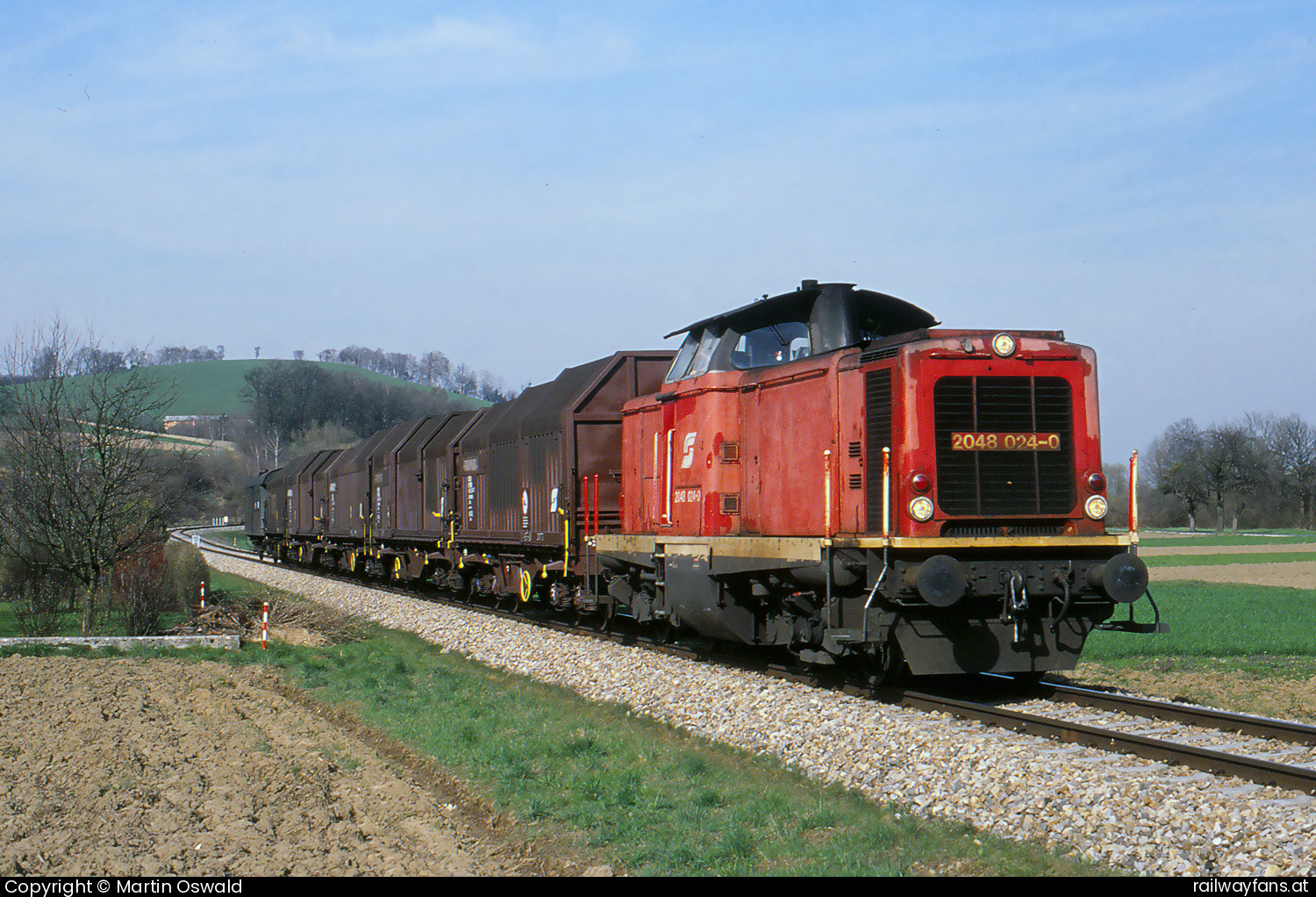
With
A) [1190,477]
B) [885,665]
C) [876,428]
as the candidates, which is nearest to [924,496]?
[876,428]

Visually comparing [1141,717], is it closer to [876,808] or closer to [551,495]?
[876,808]

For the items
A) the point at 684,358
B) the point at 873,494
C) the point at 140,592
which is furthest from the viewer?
the point at 140,592

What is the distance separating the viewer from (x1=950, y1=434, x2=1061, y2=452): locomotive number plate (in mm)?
9180

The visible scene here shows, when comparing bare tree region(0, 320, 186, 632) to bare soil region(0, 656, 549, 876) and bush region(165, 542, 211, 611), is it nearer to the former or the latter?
Answer: bush region(165, 542, 211, 611)

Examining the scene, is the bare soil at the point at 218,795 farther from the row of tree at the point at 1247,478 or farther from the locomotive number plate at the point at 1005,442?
the row of tree at the point at 1247,478

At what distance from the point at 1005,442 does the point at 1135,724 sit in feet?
8.54

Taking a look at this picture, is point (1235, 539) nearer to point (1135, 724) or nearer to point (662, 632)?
point (662, 632)

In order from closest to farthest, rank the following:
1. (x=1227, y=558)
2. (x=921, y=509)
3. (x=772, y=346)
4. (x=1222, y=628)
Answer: (x=921, y=509)
(x=772, y=346)
(x=1222, y=628)
(x=1227, y=558)

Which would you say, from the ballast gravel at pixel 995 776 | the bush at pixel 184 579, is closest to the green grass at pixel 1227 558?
the bush at pixel 184 579

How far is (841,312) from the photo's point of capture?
10211mm

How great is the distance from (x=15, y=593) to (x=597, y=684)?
A: 1590 centimetres

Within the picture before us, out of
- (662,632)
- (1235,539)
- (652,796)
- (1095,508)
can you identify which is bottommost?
(1235,539)

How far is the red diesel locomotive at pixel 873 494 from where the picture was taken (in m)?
9.01
